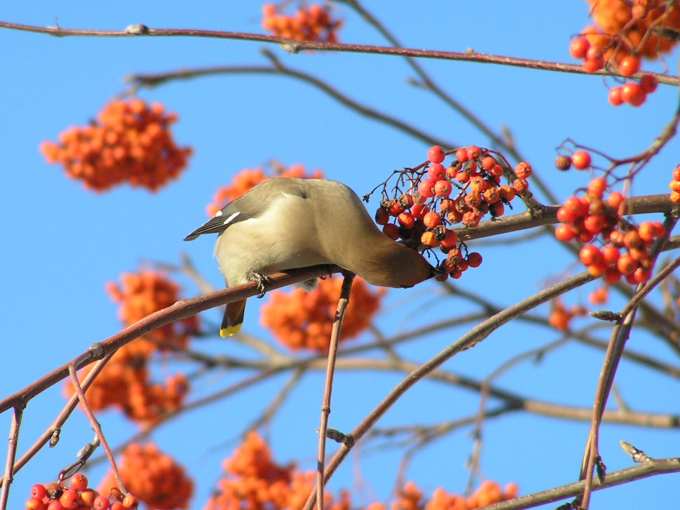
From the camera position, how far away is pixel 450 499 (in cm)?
483

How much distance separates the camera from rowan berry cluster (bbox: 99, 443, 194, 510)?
6.96 m

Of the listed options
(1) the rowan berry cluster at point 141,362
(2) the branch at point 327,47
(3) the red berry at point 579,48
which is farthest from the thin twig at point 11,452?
(1) the rowan berry cluster at point 141,362

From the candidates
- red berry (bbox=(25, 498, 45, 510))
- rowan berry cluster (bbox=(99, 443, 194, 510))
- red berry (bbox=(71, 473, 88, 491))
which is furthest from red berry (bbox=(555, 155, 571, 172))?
rowan berry cluster (bbox=(99, 443, 194, 510))

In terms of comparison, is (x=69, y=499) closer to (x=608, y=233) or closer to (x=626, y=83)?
(x=608, y=233)

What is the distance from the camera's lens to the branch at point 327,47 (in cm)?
259

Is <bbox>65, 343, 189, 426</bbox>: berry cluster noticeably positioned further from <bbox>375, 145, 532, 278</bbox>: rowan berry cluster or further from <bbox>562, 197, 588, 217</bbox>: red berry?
<bbox>562, 197, 588, 217</bbox>: red berry

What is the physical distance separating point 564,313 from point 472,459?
1455mm

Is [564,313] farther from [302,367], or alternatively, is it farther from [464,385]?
[302,367]

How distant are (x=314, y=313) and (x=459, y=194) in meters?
3.74

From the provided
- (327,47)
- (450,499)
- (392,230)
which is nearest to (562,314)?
(450,499)

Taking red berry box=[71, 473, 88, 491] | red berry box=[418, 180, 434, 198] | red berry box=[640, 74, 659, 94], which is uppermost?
red berry box=[418, 180, 434, 198]

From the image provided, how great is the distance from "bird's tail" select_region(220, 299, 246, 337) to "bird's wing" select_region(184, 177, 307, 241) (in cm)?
41

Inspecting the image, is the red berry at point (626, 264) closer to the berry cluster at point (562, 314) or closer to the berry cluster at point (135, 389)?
the berry cluster at point (562, 314)

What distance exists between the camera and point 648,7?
8.11 ft
